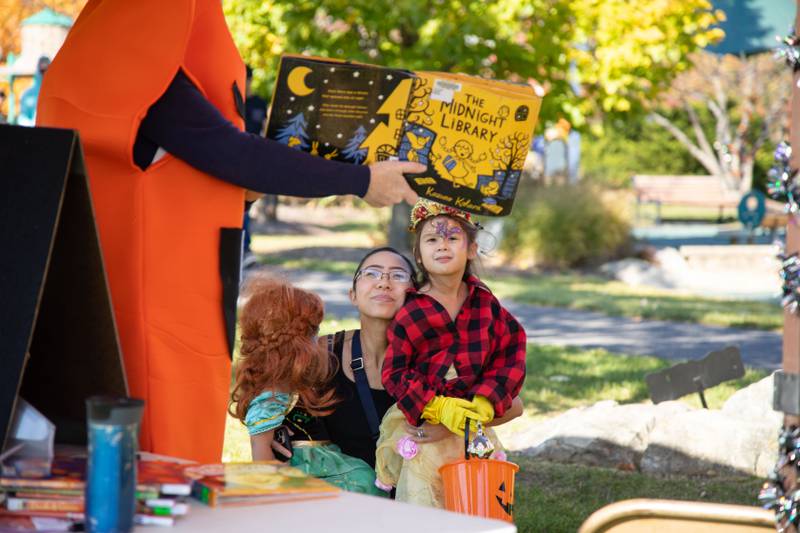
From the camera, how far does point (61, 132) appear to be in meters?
2.10

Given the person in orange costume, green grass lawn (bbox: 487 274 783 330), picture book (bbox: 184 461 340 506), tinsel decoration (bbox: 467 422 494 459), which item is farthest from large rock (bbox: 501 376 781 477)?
green grass lawn (bbox: 487 274 783 330)

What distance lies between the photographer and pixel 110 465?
177cm

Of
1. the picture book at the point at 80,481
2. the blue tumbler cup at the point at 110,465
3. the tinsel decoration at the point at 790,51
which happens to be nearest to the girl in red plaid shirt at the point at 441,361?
the picture book at the point at 80,481

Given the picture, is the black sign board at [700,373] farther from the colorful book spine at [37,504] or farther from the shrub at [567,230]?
the shrub at [567,230]

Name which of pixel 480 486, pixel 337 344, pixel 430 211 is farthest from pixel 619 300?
pixel 480 486

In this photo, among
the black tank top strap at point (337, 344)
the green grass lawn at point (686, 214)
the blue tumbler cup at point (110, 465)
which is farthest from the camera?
the green grass lawn at point (686, 214)

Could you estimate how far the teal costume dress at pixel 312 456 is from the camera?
3404mm

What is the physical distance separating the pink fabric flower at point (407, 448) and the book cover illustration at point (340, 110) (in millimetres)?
952

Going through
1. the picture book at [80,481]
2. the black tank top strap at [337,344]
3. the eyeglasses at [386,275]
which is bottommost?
the picture book at [80,481]

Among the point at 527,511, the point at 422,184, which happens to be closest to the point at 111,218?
the point at 422,184

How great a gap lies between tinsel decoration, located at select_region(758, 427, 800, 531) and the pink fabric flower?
131cm

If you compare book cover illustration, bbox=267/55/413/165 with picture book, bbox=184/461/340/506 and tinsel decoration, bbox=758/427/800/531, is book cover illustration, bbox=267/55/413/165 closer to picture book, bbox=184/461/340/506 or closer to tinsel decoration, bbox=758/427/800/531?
picture book, bbox=184/461/340/506

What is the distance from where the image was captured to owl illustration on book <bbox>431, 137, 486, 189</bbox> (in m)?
2.80

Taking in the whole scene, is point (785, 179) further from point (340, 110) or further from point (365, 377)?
point (365, 377)
